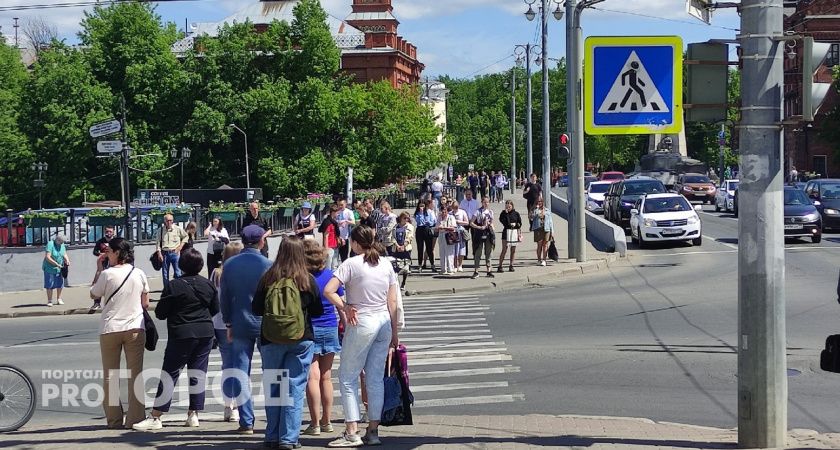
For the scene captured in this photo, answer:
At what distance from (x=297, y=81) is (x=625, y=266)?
149ft

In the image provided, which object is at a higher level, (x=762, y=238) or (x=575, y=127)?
(x=575, y=127)

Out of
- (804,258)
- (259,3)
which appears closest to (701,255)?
(804,258)

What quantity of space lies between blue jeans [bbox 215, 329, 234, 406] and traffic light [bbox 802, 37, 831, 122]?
5.32 m

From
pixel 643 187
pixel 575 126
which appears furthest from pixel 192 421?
pixel 643 187

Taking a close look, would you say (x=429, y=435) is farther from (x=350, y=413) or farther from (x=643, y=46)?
(x=643, y=46)

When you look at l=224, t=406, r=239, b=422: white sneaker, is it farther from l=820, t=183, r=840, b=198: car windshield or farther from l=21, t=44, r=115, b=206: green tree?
l=21, t=44, r=115, b=206: green tree

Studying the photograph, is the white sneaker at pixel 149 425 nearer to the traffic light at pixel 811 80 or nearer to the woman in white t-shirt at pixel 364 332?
the woman in white t-shirt at pixel 364 332

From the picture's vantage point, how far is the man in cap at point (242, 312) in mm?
9297

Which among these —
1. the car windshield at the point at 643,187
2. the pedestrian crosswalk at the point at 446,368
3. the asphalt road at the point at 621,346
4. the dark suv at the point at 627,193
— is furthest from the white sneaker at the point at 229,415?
the car windshield at the point at 643,187

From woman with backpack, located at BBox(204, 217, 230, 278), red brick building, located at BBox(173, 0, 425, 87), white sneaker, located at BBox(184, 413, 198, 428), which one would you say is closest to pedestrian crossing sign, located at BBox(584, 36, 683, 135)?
white sneaker, located at BBox(184, 413, 198, 428)

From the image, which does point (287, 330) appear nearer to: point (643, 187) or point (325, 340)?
point (325, 340)

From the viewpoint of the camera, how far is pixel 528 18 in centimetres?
4325

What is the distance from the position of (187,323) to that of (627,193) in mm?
31244

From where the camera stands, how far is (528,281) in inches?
973
